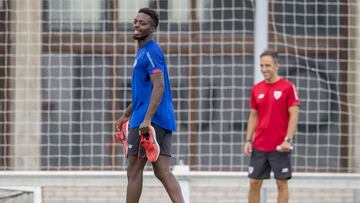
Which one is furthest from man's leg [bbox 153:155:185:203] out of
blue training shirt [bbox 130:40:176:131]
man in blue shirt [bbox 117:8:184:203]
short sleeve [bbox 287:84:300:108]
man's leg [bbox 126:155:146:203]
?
short sleeve [bbox 287:84:300:108]

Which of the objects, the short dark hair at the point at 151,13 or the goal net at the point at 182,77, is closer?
the short dark hair at the point at 151,13

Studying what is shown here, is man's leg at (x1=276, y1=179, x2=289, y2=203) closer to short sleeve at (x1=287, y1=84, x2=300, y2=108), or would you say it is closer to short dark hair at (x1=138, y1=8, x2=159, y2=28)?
short sleeve at (x1=287, y1=84, x2=300, y2=108)

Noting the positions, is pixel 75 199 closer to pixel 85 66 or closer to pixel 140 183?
pixel 85 66

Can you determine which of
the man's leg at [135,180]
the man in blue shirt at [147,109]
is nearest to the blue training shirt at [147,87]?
the man in blue shirt at [147,109]

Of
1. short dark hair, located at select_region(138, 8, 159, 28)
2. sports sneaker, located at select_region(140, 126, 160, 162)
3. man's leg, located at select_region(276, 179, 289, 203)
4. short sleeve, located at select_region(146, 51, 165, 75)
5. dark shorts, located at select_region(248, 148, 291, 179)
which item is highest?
short dark hair, located at select_region(138, 8, 159, 28)

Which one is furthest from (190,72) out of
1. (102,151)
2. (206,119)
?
(102,151)

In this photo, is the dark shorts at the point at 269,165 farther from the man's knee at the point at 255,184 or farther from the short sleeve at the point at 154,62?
the short sleeve at the point at 154,62

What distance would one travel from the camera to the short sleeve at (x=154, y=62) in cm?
676

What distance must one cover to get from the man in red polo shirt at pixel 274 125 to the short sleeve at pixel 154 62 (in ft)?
5.04

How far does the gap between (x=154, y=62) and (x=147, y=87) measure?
198 millimetres

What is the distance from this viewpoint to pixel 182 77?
10211 millimetres

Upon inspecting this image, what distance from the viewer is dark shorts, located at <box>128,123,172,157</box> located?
6.87 metres

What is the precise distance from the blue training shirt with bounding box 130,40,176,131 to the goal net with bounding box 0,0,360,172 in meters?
3.18

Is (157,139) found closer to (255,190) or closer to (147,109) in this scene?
(147,109)
